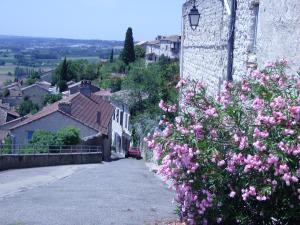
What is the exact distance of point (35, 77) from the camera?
147875mm

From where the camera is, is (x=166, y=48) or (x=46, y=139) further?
(x=166, y=48)

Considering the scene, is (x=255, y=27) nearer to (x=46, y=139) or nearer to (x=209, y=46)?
(x=209, y=46)

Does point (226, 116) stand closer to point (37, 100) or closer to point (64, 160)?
point (64, 160)

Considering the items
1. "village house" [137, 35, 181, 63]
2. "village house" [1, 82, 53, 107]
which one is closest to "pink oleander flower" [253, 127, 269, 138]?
"village house" [137, 35, 181, 63]

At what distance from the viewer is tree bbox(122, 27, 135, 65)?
9175cm

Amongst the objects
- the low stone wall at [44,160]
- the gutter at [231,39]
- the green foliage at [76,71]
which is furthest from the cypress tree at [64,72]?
the gutter at [231,39]

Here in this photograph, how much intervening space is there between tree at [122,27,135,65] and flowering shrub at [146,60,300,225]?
86246 mm

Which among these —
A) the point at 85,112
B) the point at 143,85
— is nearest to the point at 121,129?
the point at 143,85

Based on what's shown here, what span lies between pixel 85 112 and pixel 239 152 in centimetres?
3440

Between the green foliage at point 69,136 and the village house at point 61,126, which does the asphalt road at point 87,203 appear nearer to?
the green foliage at point 69,136

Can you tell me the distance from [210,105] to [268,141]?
3.64 ft

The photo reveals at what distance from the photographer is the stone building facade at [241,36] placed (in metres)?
9.38

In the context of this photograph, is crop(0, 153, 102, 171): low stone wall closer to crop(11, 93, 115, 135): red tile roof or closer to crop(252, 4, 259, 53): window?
crop(11, 93, 115, 135): red tile roof

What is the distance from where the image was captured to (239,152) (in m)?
5.60
